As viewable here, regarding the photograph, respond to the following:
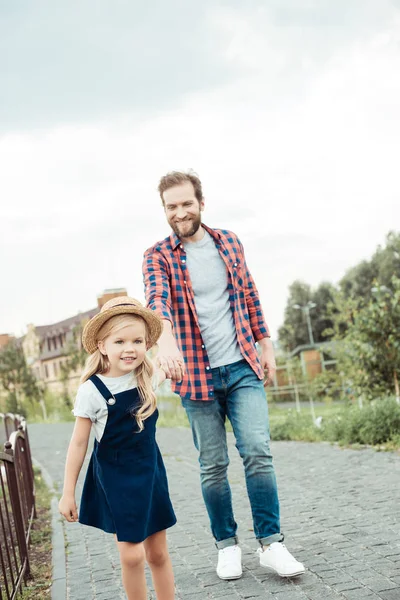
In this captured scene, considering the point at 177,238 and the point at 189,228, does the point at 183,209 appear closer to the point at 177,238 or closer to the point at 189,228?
the point at 189,228

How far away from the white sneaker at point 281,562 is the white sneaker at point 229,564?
20cm

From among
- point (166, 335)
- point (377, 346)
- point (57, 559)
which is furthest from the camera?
point (377, 346)

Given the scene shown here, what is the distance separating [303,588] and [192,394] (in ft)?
3.73

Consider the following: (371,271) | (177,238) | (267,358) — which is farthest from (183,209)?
(371,271)

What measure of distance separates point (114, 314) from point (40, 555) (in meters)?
3.27

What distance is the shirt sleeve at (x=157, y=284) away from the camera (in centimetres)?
419

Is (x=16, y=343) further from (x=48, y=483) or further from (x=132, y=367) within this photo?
(x=132, y=367)

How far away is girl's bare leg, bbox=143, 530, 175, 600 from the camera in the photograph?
→ 356cm

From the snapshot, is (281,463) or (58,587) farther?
(281,463)

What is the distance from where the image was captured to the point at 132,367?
136 inches

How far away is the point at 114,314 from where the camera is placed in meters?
3.54

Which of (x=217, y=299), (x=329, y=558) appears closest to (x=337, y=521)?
(x=329, y=558)

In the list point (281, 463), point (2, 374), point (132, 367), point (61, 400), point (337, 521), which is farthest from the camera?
point (2, 374)

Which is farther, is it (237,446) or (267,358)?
(267,358)
